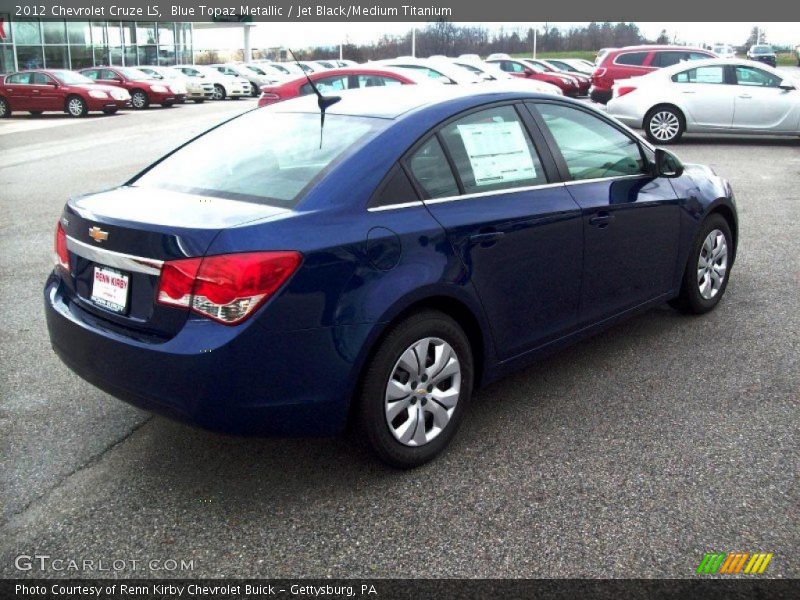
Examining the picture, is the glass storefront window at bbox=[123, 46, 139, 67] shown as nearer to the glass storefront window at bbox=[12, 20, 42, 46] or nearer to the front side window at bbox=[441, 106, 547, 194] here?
the glass storefront window at bbox=[12, 20, 42, 46]

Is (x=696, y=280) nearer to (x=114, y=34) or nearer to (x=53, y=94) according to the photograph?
(x=53, y=94)

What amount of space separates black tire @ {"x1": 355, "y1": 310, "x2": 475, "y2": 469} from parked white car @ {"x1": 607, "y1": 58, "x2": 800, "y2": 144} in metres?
13.7

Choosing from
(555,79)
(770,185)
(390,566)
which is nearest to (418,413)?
(390,566)

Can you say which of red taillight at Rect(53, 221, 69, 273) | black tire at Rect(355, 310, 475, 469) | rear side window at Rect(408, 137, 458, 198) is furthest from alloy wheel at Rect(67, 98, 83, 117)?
black tire at Rect(355, 310, 475, 469)

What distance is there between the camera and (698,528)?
316 cm

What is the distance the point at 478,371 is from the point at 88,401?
6.49 ft

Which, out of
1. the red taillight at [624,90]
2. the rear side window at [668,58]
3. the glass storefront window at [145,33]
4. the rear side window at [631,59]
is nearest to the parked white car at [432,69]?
the red taillight at [624,90]

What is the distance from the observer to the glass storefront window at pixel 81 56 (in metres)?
41.5

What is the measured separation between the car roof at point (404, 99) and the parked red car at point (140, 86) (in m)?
27.7

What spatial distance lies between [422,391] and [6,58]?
39.3 m

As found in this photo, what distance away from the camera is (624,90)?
17.2 metres

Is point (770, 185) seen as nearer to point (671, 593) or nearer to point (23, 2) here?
point (671, 593)

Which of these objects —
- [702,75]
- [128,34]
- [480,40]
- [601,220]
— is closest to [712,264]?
[601,220]

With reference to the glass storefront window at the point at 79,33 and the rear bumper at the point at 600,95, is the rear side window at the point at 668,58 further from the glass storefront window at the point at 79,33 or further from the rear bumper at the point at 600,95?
the glass storefront window at the point at 79,33
